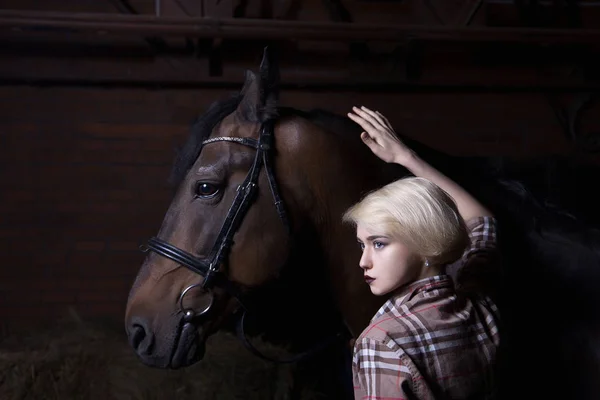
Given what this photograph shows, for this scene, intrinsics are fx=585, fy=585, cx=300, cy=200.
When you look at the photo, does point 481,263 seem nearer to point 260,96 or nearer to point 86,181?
point 260,96

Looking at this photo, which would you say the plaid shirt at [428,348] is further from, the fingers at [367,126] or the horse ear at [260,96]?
the horse ear at [260,96]

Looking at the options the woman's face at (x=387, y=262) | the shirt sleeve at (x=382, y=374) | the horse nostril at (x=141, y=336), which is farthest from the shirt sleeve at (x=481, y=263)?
the horse nostril at (x=141, y=336)

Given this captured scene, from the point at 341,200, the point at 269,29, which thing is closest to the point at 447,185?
the point at 341,200

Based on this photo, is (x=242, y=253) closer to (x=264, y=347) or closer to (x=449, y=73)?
(x=264, y=347)

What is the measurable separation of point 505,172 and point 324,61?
47.0 inches

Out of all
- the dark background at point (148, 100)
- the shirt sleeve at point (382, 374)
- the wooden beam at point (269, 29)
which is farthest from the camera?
the dark background at point (148, 100)

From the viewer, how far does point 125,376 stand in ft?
6.78

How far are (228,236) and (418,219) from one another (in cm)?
65

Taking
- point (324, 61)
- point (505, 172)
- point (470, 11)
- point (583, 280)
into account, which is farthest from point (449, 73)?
point (583, 280)

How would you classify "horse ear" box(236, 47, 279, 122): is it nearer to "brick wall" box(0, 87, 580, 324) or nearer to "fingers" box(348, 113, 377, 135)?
"fingers" box(348, 113, 377, 135)

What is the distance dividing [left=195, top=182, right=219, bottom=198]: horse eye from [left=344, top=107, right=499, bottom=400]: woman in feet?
1.87

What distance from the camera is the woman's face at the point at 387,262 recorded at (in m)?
1.03

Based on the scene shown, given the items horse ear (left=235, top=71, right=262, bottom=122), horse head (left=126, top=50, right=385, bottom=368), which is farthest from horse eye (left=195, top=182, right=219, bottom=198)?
horse ear (left=235, top=71, right=262, bottom=122)

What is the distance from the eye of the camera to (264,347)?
7.41 feet
